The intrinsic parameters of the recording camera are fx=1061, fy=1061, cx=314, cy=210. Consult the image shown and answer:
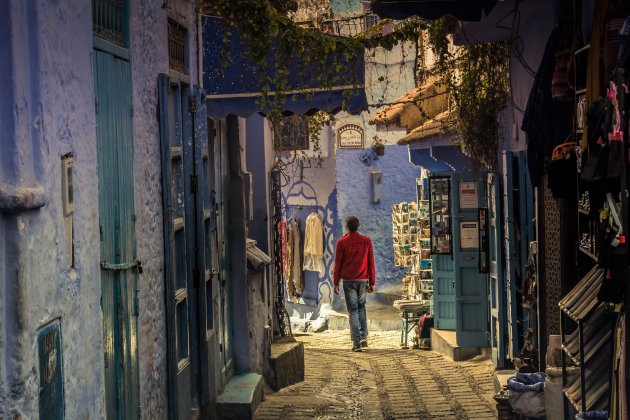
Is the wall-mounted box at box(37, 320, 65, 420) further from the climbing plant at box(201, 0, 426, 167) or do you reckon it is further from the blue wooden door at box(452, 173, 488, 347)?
the blue wooden door at box(452, 173, 488, 347)

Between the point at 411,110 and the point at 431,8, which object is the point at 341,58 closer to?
the point at 431,8

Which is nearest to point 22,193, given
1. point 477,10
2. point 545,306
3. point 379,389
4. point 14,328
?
point 14,328

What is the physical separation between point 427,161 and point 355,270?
2.10 metres

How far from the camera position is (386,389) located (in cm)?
1249

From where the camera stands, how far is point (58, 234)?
4676 mm

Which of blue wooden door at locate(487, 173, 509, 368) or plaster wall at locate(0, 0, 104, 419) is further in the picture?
blue wooden door at locate(487, 173, 509, 368)

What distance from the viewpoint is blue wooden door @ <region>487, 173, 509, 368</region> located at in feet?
40.1

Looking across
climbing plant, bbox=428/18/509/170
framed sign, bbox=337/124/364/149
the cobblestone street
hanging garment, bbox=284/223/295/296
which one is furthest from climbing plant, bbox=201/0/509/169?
hanging garment, bbox=284/223/295/296

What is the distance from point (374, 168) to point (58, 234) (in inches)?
846

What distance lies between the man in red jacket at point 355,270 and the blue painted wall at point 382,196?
29.1 feet

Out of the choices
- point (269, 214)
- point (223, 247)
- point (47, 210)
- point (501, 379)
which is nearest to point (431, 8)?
point (501, 379)

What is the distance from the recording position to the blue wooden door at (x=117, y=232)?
19.4 feet

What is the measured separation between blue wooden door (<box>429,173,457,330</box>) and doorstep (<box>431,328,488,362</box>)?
24 centimetres

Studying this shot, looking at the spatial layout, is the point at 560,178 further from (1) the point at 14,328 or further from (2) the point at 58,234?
(1) the point at 14,328
